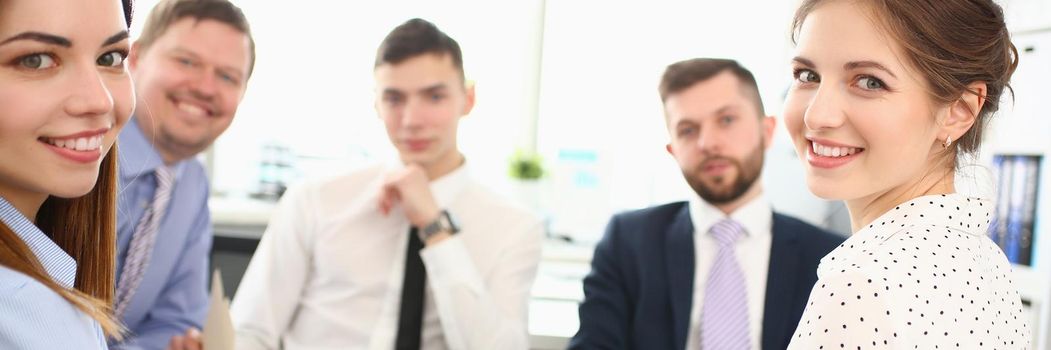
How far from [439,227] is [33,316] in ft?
4.46

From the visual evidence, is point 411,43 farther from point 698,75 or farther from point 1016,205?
point 1016,205

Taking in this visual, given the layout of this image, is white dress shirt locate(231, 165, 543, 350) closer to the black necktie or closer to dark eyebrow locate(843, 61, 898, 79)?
the black necktie

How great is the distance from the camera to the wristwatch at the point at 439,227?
2.17m

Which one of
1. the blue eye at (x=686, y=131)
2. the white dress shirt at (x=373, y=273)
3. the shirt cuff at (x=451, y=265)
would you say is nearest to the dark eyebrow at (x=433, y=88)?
the white dress shirt at (x=373, y=273)

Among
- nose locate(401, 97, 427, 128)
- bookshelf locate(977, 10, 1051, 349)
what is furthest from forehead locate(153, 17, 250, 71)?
bookshelf locate(977, 10, 1051, 349)

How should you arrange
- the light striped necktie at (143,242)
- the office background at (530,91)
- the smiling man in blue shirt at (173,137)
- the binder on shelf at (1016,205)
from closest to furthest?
the light striped necktie at (143,242)
the smiling man in blue shirt at (173,137)
the binder on shelf at (1016,205)
the office background at (530,91)

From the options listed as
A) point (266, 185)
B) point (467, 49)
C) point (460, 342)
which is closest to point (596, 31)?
point (467, 49)

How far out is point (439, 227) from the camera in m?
2.17

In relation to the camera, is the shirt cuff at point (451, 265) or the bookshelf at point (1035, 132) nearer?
the shirt cuff at point (451, 265)

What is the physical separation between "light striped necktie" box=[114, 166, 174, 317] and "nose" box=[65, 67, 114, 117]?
1023mm

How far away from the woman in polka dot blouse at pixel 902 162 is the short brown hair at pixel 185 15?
1.50m

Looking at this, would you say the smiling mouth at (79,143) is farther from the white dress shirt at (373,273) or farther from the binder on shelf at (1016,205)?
the binder on shelf at (1016,205)

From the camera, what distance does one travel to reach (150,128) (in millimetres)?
2031

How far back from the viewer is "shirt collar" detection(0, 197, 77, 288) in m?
0.96
